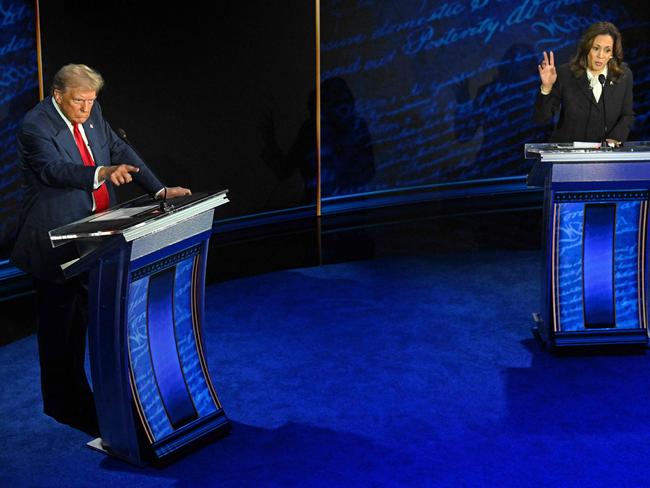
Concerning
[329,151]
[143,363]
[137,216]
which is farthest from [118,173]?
[329,151]

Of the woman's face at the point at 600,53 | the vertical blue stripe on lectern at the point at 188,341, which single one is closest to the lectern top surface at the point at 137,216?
the vertical blue stripe on lectern at the point at 188,341

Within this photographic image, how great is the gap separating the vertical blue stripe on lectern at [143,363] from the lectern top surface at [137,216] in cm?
23

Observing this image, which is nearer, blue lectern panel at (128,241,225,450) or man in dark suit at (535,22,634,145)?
blue lectern panel at (128,241,225,450)

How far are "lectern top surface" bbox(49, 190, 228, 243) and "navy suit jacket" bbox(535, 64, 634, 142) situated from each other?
1998 millimetres

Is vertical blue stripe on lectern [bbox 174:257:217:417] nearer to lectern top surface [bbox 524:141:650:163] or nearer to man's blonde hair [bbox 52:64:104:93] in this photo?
man's blonde hair [bbox 52:64:104:93]

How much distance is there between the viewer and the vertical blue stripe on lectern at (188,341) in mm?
3318

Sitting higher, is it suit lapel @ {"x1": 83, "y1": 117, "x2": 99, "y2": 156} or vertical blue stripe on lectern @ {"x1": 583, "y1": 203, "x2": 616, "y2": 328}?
suit lapel @ {"x1": 83, "y1": 117, "x2": 99, "y2": 156}

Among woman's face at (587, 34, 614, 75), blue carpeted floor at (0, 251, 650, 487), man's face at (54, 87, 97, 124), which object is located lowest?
blue carpeted floor at (0, 251, 650, 487)

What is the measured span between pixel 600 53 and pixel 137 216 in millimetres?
2493

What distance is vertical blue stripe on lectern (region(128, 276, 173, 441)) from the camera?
3.12 m

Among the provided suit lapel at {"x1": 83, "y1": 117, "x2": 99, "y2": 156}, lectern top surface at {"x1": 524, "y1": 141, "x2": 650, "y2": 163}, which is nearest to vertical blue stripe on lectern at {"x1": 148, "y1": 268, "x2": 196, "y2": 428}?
suit lapel at {"x1": 83, "y1": 117, "x2": 99, "y2": 156}

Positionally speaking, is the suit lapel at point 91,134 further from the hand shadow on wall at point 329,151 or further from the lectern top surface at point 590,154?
the hand shadow on wall at point 329,151

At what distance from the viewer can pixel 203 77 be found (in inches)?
258

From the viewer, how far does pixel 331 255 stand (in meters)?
6.28
